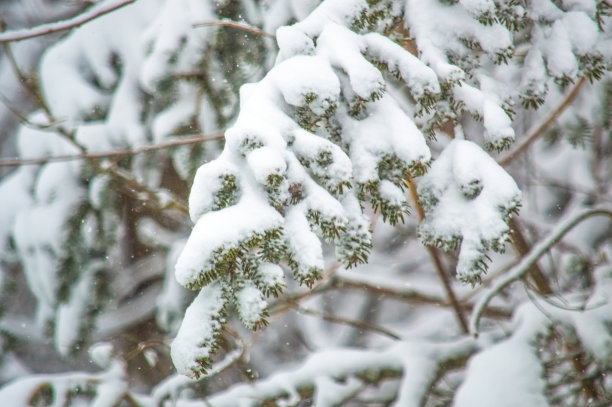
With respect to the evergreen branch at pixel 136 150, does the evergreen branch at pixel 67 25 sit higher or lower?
higher

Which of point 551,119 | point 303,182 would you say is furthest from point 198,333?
point 551,119

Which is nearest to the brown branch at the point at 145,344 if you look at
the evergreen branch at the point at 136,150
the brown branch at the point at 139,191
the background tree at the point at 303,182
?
the background tree at the point at 303,182

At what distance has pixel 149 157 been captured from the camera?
2129mm

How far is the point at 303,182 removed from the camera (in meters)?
0.87

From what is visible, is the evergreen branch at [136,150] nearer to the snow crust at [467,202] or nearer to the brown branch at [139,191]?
the brown branch at [139,191]

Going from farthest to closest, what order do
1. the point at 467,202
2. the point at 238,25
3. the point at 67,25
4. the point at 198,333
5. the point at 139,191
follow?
the point at 139,191, the point at 238,25, the point at 67,25, the point at 467,202, the point at 198,333

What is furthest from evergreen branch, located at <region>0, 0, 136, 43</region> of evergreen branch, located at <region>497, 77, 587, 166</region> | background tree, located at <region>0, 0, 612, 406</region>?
evergreen branch, located at <region>497, 77, 587, 166</region>

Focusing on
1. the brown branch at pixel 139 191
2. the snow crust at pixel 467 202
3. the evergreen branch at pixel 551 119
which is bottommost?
the brown branch at pixel 139 191

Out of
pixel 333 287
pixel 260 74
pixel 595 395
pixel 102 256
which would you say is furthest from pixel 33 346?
pixel 595 395

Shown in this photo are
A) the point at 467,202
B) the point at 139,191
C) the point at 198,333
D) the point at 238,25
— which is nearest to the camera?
the point at 198,333

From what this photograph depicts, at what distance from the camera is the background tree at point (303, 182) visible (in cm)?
86

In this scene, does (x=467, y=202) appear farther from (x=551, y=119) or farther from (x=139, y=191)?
(x=139, y=191)

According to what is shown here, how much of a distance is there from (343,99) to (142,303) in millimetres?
3305

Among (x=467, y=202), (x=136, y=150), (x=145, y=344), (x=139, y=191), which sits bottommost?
(x=145, y=344)
